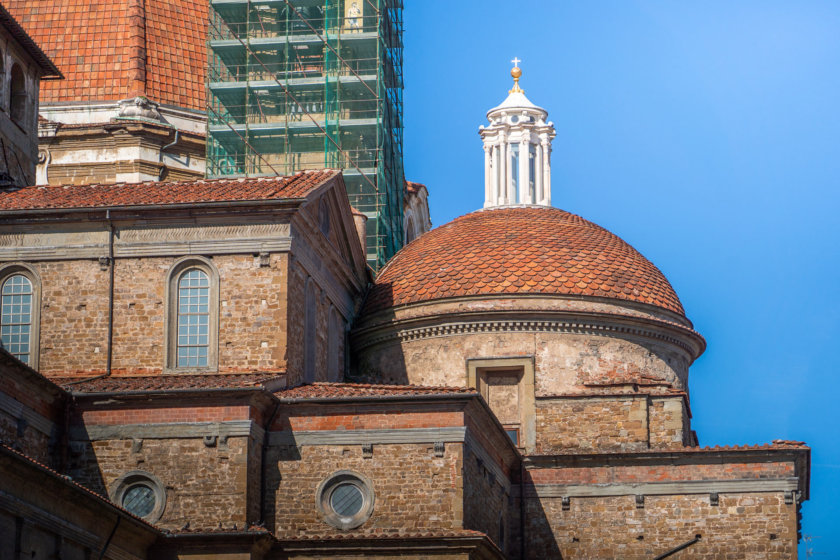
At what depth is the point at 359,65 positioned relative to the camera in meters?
55.8

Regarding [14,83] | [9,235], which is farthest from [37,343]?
[14,83]

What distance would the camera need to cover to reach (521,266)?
143 ft

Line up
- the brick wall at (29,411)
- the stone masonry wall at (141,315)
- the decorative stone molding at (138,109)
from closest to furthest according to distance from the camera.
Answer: the brick wall at (29,411)
the stone masonry wall at (141,315)
the decorative stone molding at (138,109)

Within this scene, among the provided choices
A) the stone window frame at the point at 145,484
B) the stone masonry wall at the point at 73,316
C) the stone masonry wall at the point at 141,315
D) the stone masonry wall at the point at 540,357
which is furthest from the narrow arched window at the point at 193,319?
the stone masonry wall at the point at 540,357

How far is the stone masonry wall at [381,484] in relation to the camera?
111ft

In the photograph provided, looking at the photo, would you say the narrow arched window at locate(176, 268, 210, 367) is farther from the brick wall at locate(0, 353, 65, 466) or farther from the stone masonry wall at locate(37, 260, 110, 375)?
the brick wall at locate(0, 353, 65, 466)

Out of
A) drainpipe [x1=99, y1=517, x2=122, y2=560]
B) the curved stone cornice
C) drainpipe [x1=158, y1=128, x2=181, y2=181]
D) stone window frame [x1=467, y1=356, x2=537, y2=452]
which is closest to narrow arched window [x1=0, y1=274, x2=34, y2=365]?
drainpipe [x1=99, y1=517, x2=122, y2=560]

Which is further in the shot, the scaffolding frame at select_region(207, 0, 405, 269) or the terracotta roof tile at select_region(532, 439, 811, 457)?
the scaffolding frame at select_region(207, 0, 405, 269)

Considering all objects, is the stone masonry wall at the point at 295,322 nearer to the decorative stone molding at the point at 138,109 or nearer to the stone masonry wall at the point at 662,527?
the stone masonry wall at the point at 662,527

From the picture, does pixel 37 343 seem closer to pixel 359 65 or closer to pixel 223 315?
pixel 223 315

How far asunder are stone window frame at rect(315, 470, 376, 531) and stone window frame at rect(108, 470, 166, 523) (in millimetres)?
3013

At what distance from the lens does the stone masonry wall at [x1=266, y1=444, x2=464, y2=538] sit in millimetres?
33844

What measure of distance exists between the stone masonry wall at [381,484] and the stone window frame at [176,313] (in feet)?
10.0

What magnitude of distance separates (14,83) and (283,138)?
40.9 ft
